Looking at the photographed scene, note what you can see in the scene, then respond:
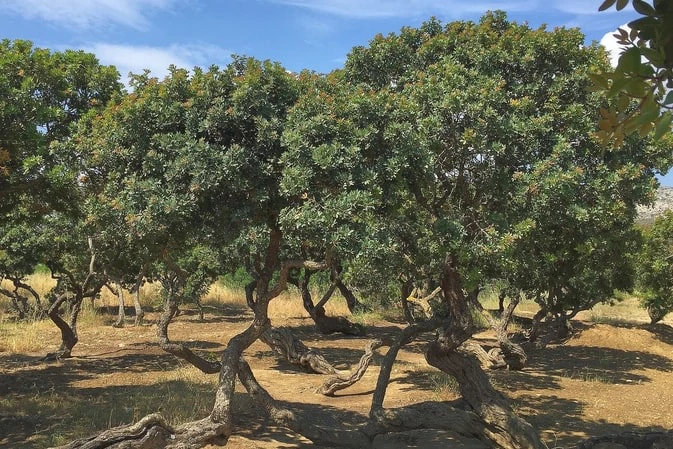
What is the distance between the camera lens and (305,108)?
536 cm

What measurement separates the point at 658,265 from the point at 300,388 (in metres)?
12.8

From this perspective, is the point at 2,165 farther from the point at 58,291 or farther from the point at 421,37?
the point at 58,291

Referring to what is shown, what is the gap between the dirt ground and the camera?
7866 mm

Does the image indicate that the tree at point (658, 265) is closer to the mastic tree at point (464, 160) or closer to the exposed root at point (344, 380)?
the mastic tree at point (464, 160)

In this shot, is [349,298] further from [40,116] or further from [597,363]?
[40,116]

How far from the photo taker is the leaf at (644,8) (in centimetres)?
148

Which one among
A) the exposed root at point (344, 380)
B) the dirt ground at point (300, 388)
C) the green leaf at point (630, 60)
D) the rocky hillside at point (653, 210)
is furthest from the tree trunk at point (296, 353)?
the green leaf at point (630, 60)

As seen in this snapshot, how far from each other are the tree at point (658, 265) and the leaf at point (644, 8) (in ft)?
61.6

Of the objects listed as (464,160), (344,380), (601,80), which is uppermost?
(464,160)

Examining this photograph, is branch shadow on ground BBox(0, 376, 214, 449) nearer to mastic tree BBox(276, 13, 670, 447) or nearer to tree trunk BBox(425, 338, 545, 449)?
tree trunk BBox(425, 338, 545, 449)

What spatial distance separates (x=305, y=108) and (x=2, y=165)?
4.07 metres

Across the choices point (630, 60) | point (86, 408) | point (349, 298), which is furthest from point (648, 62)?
point (349, 298)

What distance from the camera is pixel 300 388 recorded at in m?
10.9

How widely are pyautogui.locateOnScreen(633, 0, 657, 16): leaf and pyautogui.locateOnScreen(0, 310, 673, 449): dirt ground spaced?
6.53m
